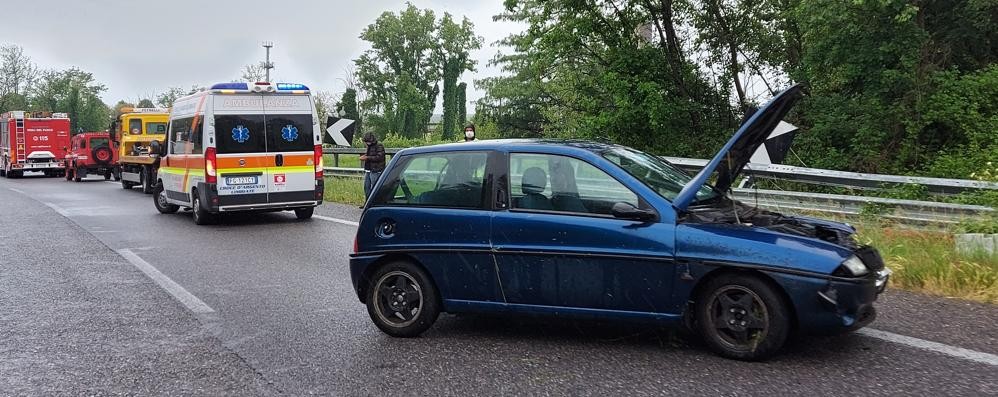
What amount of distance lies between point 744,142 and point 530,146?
4.72ft

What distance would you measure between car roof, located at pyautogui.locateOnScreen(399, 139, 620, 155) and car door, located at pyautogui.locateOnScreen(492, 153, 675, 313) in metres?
0.07

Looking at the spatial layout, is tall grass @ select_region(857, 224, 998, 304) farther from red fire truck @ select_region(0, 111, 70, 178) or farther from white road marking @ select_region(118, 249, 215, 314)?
red fire truck @ select_region(0, 111, 70, 178)

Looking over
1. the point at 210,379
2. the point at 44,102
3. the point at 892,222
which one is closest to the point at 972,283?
→ the point at 892,222

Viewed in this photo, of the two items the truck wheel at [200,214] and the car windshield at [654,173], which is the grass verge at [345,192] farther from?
the car windshield at [654,173]

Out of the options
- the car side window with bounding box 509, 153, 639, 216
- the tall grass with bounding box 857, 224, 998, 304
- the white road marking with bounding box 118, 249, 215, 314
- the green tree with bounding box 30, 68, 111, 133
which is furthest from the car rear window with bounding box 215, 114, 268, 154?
the green tree with bounding box 30, 68, 111, 133

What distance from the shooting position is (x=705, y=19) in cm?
2061

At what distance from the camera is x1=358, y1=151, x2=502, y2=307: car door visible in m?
5.43

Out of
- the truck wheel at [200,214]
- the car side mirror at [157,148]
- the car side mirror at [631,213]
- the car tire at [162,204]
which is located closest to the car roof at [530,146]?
the car side mirror at [631,213]

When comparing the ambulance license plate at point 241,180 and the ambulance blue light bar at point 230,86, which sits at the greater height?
the ambulance blue light bar at point 230,86

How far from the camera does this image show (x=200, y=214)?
541 inches

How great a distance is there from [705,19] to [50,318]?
17.8m

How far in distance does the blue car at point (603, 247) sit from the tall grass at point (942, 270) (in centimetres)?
204

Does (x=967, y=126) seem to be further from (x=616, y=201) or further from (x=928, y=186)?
(x=616, y=201)

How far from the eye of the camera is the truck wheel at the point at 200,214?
1368 cm
